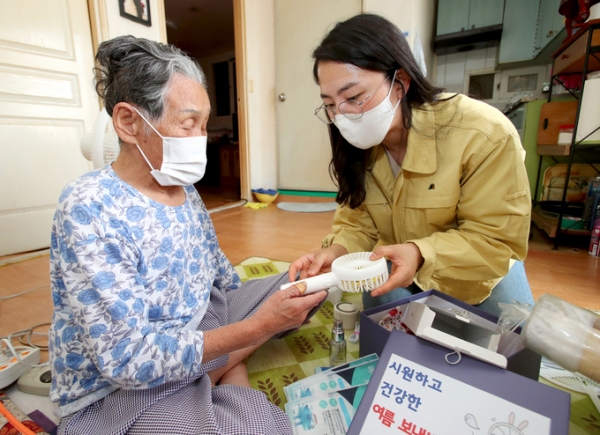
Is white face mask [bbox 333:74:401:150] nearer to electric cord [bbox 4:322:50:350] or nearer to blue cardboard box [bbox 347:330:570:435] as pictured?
blue cardboard box [bbox 347:330:570:435]

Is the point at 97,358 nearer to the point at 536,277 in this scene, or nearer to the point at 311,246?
the point at 311,246

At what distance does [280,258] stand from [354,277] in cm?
119

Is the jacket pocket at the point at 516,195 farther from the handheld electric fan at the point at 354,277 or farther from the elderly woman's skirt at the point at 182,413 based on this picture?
the elderly woman's skirt at the point at 182,413

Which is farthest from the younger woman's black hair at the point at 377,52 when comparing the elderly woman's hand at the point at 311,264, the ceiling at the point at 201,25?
the ceiling at the point at 201,25

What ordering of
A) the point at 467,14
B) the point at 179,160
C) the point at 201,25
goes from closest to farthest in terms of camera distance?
1. the point at 179,160
2. the point at 467,14
3. the point at 201,25

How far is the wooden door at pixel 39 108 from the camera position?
1.73 m

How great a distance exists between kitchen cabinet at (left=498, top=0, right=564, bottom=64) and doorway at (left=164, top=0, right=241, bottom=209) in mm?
3042

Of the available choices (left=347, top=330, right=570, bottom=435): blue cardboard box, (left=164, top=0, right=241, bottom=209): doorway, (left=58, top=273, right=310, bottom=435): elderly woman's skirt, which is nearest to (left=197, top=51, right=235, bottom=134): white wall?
(left=164, top=0, right=241, bottom=209): doorway

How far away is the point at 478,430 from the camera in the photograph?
1.64 ft

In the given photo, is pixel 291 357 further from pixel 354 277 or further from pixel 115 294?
pixel 115 294

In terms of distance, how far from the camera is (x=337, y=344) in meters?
0.90

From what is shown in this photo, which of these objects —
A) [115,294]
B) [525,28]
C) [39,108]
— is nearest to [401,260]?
[115,294]

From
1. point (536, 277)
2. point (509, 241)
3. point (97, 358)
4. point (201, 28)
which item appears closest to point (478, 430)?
point (509, 241)

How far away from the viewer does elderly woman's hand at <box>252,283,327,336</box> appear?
2.11ft
